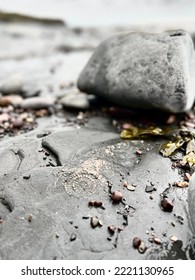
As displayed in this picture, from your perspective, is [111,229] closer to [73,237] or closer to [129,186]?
[73,237]

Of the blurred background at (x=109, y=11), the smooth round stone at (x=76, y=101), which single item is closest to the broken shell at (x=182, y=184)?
the smooth round stone at (x=76, y=101)

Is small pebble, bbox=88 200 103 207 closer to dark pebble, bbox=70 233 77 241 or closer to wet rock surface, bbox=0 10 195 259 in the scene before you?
wet rock surface, bbox=0 10 195 259

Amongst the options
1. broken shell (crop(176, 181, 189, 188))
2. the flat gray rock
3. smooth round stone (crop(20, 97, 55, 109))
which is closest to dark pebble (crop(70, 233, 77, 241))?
the flat gray rock

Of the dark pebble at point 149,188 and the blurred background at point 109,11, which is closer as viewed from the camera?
the dark pebble at point 149,188

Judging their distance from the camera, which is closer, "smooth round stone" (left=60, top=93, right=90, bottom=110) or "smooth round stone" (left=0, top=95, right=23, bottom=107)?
"smooth round stone" (left=60, top=93, right=90, bottom=110)

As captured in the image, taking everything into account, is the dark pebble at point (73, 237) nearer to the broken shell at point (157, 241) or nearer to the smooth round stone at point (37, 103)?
the broken shell at point (157, 241)

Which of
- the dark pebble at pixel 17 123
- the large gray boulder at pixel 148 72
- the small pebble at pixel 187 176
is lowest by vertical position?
the small pebble at pixel 187 176
